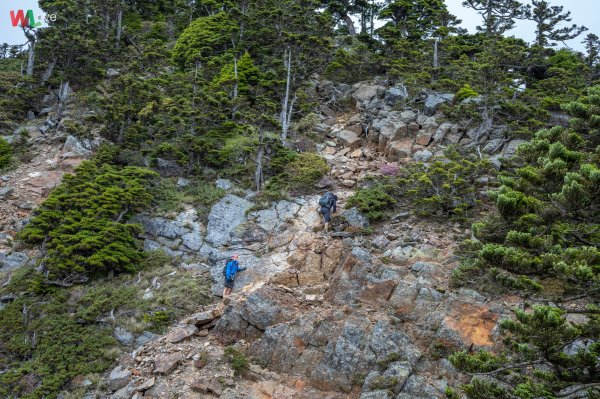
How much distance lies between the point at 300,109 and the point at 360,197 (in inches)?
377

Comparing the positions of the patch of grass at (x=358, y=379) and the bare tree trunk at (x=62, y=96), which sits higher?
the bare tree trunk at (x=62, y=96)

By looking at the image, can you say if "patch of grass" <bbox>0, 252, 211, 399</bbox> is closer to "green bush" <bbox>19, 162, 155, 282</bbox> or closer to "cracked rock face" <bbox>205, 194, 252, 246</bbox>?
"green bush" <bbox>19, 162, 155, 282</bbox>

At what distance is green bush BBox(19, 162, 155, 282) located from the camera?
16.1 metres

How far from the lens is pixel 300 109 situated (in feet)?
85.1

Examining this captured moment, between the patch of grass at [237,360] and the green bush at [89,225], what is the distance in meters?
6.12

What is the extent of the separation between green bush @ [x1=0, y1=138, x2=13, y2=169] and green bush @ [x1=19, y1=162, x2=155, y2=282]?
5300 millimetres

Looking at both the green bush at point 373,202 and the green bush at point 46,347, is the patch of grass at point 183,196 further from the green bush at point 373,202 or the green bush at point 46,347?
the green bush at point 373,202

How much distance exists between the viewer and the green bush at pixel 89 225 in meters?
16.1

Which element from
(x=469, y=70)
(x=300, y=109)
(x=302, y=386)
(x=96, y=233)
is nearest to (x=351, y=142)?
(x=300, y=109)

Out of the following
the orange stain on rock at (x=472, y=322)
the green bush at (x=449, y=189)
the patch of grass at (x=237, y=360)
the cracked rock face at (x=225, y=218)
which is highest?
the green bush at (x=449, y=189)

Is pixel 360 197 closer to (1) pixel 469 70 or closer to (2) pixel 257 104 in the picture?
(2) pixel 257 104

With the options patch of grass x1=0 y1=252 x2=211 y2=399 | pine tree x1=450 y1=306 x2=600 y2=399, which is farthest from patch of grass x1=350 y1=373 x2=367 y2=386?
patch of grass x1=0 y1=252 x2=211 y2=399

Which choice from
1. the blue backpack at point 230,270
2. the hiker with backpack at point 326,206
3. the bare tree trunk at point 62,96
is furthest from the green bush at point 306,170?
the bare tree trunk at point 62,96

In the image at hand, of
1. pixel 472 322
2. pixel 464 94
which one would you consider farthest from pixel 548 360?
pixel 464 94
